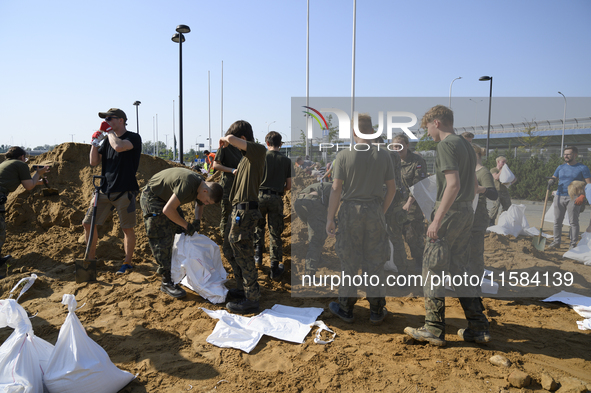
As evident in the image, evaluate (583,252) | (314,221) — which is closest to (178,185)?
(314,221)

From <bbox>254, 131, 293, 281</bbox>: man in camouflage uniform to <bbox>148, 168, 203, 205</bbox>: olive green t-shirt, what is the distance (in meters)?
0.96

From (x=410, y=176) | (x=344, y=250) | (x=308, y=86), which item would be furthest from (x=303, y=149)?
(x=344, y=250)

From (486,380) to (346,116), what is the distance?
3.36m

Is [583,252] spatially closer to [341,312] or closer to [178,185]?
[341,312]

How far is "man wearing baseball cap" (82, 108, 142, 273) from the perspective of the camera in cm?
421

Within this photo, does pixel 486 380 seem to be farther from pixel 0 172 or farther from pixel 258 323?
pixel 0 172

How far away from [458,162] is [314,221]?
7.20ft

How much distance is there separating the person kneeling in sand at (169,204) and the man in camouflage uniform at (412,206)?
2788mm

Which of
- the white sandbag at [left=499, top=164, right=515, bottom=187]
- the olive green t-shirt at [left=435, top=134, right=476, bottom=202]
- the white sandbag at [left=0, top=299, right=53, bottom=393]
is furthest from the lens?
the white sandbag at [left=499, top=164, right=515, bottom=187]

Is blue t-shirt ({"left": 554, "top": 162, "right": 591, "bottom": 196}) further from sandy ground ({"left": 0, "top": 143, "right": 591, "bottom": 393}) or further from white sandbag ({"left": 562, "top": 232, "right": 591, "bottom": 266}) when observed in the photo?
sandy ground ({"left": 0, "top": 143, "right": 591, "bottom": 393})

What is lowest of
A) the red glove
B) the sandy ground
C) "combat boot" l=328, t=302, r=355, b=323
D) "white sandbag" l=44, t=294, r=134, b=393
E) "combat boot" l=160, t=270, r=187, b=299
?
the sandy ground

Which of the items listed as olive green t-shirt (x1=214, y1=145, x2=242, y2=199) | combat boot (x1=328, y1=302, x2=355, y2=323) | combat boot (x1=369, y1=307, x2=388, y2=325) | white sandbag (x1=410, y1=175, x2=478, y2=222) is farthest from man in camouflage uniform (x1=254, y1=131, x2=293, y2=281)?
white sandbag (x1=410, y1=175, x2=478, y2=222)

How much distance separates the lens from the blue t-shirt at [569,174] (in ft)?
21.1

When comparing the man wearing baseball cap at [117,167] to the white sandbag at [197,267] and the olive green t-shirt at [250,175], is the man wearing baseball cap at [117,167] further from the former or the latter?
the olive green t-shirt at [250,175]
